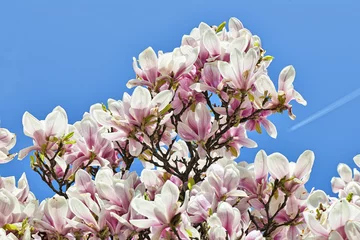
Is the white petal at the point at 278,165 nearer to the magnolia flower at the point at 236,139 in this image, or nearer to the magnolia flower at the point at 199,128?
the magnolia flower at the point at 199,128

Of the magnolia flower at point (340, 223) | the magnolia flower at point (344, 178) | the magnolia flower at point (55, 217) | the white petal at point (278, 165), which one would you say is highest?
the magnolia flower at point (344, 178)

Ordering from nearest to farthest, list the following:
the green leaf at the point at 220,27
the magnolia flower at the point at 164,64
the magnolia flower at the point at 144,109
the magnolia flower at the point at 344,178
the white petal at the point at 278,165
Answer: the white petal at the point at 278,165, the magnolia flower at the point at 144,109, the magnolia flower at the point at 164,64, the magnolia flower at the point at 344,178, the green leaf at the point at 220,27

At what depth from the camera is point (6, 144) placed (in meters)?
3.32

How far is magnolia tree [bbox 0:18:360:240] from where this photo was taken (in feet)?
7.84

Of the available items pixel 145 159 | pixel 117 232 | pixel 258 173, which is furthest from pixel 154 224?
pixel 145 159

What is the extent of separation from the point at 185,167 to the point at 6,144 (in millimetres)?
1067

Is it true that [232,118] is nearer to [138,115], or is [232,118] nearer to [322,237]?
[138,115]

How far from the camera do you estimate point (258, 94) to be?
3.11m

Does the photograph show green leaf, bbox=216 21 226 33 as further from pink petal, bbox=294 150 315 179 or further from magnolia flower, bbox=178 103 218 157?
pink petal, bbox=294 150 315 179

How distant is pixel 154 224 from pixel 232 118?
3.07ft

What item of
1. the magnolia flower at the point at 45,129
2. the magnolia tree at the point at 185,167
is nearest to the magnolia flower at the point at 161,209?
the magnolia tree at the point at 185,167

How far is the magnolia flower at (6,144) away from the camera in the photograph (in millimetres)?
3221

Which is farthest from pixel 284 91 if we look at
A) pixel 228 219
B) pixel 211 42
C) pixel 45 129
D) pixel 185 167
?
pixel 45 129

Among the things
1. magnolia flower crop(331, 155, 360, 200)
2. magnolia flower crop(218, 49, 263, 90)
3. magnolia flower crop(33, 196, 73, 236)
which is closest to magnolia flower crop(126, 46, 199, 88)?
magnolia flower crop(218, 49, 263, 90)
